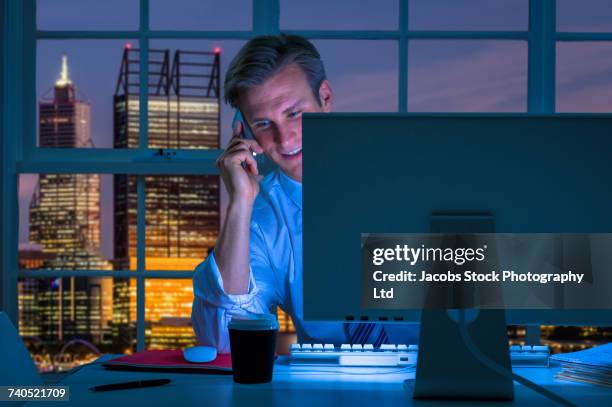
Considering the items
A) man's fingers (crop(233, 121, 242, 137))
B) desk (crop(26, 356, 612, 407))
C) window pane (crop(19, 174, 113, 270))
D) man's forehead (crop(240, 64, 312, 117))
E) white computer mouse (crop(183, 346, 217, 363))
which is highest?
man's forehead (crop(240, 64, 312, 117))

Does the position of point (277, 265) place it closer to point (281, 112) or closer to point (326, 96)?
point (281, 112)

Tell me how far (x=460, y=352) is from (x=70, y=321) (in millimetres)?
2696

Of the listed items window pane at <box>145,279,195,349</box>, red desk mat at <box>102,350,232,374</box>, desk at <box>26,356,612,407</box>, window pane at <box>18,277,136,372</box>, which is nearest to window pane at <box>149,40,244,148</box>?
window pane at <box>145,279,195,349</box>

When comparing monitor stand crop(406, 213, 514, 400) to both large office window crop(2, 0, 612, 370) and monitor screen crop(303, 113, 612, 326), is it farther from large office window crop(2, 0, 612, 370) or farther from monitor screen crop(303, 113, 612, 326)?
large office window crop(2, 0, 612, 370)

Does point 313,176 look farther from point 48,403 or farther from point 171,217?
point 171,217

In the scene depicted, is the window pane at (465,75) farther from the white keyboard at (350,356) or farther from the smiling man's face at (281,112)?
the white keyboard at (350,356)

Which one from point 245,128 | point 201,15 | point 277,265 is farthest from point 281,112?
point 201,15

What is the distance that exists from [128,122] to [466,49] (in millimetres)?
1532

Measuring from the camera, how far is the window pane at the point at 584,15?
295 cm

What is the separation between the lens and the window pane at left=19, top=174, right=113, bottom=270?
9.71 feet

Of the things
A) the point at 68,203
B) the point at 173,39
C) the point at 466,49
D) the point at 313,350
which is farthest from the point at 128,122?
the point at 313,350

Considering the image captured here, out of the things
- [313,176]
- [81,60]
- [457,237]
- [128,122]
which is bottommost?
[457,237]

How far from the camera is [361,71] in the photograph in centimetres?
301

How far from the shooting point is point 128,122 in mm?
3023
